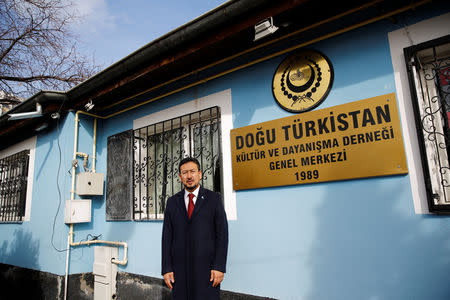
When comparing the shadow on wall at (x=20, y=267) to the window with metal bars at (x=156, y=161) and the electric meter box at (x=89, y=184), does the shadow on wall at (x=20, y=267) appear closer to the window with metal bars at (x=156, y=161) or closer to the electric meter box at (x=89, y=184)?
the electric meter box at (x=89, y=184)

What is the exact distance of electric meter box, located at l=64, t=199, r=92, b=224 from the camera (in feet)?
13.9

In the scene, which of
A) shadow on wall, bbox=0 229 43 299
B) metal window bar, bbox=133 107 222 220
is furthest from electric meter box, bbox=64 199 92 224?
shadow on wall, bbox=0 229 43 299

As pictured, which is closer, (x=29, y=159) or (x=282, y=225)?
(x=282, y=225)

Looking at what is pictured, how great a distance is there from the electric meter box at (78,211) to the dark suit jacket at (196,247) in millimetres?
2548

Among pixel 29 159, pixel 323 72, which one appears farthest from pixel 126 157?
pixel 323 72

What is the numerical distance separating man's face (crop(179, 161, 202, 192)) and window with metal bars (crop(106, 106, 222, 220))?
72cm

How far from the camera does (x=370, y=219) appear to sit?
230cm

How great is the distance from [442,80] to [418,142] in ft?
2.04

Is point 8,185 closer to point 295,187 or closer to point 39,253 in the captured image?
point 39,253

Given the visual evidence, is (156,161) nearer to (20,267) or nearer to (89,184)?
(89,184)

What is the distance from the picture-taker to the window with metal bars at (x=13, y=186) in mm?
5699

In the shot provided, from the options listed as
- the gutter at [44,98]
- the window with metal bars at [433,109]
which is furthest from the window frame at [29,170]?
the window with metal bars at [433,109]

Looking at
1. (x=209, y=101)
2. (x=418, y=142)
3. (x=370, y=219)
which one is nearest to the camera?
(x=418, y=142)

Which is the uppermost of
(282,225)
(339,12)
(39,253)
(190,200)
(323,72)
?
(339,12)
